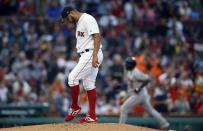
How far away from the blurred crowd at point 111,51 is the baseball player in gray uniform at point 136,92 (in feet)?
2.01

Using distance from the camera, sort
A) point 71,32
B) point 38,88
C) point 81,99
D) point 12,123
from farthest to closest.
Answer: point 71,32 → point 38,88 → point 81,99 → point 12,123

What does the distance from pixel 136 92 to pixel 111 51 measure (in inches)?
214

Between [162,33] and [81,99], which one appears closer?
[81,99]

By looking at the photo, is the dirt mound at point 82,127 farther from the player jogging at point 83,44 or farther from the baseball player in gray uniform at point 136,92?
the baseball player in gray uniform at point 136,92

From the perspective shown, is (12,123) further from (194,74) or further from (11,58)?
(194,74)

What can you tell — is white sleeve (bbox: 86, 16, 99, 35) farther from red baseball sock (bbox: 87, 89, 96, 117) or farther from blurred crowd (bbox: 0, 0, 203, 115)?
blurred crowd (bbox: 0, 0, 203, 115)

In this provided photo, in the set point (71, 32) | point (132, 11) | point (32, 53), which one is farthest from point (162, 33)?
point (32, 53)

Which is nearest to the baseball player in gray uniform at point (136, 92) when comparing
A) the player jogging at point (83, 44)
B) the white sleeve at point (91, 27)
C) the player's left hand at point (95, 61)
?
the player jogging at point (83, 44)

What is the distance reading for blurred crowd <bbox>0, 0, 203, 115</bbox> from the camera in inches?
812

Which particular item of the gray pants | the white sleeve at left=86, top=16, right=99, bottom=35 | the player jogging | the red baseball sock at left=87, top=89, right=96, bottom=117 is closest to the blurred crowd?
the gray pants

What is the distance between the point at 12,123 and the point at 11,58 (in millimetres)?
3717

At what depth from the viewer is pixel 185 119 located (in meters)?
19.1

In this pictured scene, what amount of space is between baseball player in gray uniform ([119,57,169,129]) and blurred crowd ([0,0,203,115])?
61 cm

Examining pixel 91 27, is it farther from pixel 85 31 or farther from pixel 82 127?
pixel 82 127
